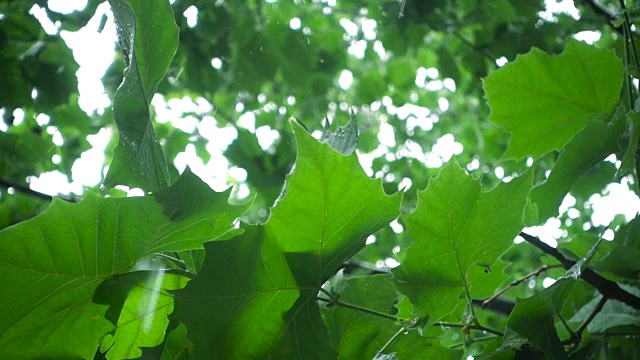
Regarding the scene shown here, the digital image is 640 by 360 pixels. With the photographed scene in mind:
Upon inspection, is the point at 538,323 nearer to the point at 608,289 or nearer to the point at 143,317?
the point at 608,289

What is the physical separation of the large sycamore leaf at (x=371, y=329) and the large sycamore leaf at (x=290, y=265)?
0.08m

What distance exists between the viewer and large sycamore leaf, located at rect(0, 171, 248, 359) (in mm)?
406

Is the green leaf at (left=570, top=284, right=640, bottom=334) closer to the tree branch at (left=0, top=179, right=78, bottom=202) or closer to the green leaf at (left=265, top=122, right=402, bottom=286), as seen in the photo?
the green leaf at (left=265, top=122, right=402, bottom=286)

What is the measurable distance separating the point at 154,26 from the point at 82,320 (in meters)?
0.21

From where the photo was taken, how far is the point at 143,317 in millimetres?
489

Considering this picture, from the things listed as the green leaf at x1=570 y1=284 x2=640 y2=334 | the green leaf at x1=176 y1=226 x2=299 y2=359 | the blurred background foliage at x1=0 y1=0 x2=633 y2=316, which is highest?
the green leaf at x1=176 y1=226 x2=299 y2=359

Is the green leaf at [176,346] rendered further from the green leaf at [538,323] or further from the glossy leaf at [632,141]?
the glossy leaf at [632,141]

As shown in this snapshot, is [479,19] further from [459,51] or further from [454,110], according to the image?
[454,110]

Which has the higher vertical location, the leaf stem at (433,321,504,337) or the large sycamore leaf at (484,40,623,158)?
the large sycamore leaf at (484,40,623,158)

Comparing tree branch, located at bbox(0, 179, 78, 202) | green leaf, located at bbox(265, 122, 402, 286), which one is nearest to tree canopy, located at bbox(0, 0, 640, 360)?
Answer: green leaf, located at bbox(265, 122, 402, 286)

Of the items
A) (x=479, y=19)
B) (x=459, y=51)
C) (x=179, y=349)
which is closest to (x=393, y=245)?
(x=459, y=51)

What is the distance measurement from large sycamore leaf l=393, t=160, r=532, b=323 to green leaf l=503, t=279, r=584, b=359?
1.6 inches

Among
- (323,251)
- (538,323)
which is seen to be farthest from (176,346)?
(538,323)

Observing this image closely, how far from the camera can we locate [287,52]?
168 cm
